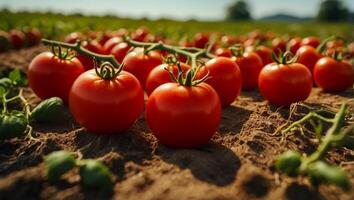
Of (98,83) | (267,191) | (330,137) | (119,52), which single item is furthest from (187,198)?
(119,52)

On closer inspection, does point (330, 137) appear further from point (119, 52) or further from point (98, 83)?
point (119, 52)

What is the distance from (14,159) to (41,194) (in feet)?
1.67

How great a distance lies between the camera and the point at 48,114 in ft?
10.1

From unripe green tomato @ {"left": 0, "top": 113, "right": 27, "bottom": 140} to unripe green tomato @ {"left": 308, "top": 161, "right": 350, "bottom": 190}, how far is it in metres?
1.82

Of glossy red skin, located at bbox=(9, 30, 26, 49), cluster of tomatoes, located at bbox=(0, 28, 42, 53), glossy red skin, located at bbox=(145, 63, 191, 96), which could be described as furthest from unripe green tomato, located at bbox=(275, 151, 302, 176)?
glossy red skin, located at bbox=(9, 30, 26, 49)

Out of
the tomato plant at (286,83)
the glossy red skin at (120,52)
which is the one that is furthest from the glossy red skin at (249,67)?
the glossy red skin at (120,52)

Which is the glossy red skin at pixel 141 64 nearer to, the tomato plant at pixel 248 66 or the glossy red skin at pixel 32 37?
the tomato plant at pixel 248 66

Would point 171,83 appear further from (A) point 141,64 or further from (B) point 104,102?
(A) point 141,64

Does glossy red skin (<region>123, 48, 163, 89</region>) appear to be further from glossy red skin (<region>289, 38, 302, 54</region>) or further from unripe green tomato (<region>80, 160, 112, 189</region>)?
glossy red skin (<region>289, 38, 302, 54</region>)

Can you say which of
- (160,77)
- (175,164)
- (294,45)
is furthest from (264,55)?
(175,164)

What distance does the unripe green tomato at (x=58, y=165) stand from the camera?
215 cm

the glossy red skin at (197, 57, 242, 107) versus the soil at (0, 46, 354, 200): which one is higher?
the glossy red skin at (197, 57, 242, 107)

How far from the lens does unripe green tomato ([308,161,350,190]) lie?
76.2 inches

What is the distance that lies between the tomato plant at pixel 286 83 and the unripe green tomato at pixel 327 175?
4.71ft
